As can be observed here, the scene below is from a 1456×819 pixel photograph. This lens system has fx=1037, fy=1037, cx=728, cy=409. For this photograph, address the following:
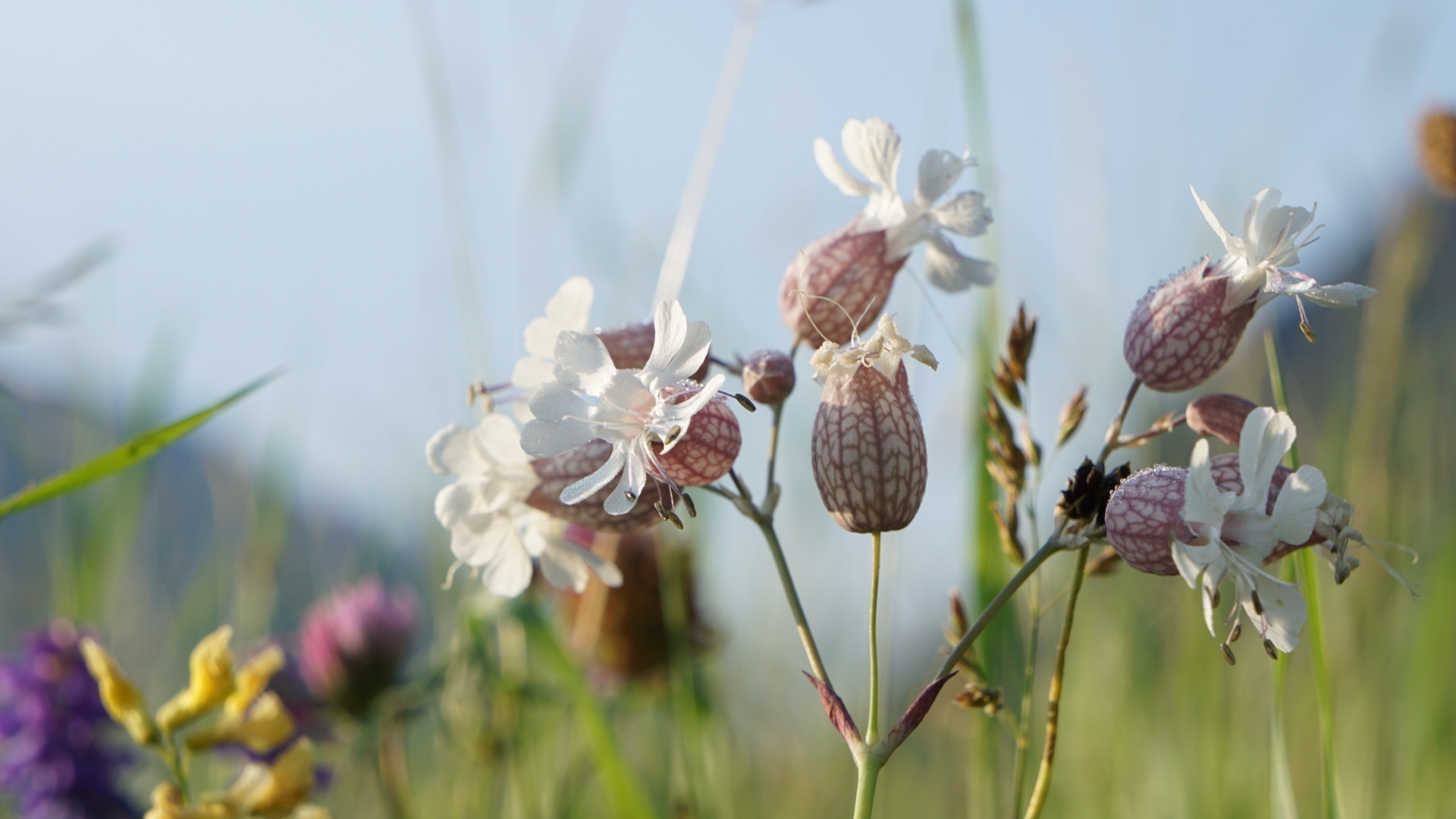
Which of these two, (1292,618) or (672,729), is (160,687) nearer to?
(672,729)

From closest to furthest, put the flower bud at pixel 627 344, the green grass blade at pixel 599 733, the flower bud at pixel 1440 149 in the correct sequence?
the flower bud at pixel 627 344 → the green grass blade at pixel 599 733 → the flower bud at pixel 1440 149

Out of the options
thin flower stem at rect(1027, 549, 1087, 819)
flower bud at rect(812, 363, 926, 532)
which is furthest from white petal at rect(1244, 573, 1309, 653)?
flower bud at rect(812, 363, 926, 532)

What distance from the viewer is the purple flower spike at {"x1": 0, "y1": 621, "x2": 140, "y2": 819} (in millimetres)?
1253

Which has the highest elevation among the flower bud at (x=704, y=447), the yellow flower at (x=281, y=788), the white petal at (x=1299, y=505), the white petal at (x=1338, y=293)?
the white petal at (x=1338, y=293)

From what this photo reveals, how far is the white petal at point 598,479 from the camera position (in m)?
0.63

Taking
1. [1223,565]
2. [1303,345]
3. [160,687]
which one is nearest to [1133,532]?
[1223,565]

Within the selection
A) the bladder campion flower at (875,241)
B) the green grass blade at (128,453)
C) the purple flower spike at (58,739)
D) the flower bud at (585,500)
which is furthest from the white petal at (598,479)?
the purple flower spike at (58,739)

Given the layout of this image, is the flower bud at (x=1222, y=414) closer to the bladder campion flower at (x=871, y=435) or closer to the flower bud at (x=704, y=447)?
the bladder campion flower at (x=871, y=435)

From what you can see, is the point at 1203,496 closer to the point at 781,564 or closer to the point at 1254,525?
the point at 1254,525

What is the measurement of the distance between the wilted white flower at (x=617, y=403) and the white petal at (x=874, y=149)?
0.28 m

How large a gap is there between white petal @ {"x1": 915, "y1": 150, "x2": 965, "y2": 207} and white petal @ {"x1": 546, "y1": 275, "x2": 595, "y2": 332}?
282 millimetres

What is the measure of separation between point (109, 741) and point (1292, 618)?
4.56 feet

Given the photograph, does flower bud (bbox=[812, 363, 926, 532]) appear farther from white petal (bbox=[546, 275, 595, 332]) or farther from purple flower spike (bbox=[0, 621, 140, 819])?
purple flower spike (bbox=[0, 621, 140, 819])

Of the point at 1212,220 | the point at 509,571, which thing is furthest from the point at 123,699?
the point at 1212,220
